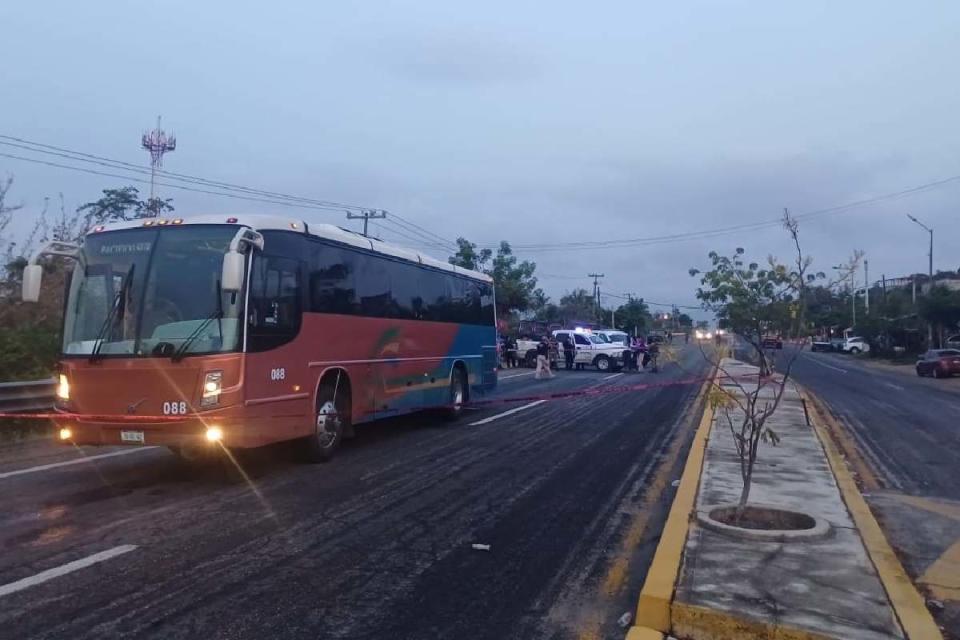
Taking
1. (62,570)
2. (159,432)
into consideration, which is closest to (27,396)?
(159,432)

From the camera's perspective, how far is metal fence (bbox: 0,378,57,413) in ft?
44.4

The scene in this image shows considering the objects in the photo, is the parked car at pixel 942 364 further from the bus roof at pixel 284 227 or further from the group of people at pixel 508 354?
the bus roof at pixel 284 227

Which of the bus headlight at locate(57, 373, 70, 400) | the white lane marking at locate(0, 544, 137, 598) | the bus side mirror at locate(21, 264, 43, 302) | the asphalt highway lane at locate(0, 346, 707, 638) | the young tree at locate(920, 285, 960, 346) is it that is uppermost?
the young tree at locate(920, 285, 960, 346)

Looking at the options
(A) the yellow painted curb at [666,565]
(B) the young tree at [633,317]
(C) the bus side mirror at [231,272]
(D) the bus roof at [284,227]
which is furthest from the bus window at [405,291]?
(B) the young tree at [633,317]

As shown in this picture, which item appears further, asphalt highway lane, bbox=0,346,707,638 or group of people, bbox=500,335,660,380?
group of people, bbox=500,335,660,380

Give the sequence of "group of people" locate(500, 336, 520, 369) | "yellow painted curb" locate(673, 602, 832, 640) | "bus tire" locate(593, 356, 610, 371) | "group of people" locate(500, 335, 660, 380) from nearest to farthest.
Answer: "yellow painted curb" locate(673, 602, 832, 640) → "group of people" locate(500, 335, 660, 380) → "bus tire" locate(593, 356, 610, 371) → "group of people" locate(500, 336, 520, 369)

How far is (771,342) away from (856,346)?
78.8 meters

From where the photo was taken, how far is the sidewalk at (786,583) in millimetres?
5117

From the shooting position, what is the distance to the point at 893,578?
6004mm

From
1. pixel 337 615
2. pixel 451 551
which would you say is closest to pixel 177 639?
pixel 337 615

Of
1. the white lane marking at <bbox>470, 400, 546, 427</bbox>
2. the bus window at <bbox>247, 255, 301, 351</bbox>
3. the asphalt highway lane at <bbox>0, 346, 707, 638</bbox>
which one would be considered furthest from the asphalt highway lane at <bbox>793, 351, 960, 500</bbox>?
the bus window at <bbox>247, 255, 301, 351</bbox>

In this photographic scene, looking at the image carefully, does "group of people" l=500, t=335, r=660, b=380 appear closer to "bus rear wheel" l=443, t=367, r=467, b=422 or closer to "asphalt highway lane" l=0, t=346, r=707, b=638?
"bus rear wheel" l=443, t=367, r=467, b=422

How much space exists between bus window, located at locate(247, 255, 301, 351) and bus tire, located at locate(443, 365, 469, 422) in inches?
261

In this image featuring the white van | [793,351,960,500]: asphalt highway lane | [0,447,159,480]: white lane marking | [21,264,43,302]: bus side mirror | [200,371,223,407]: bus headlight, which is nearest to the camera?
[200,371,223,407]: bus headlight
